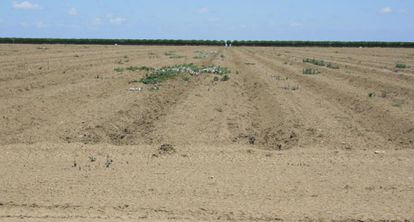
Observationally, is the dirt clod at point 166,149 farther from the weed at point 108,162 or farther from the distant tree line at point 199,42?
the distant tree line at point 199,42

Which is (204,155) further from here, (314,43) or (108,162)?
(314,43)

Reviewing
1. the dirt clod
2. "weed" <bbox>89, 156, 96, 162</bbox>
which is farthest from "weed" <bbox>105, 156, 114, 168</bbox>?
the dirt clod

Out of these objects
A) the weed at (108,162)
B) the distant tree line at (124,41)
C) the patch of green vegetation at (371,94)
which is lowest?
the distant tree line at (124,41)

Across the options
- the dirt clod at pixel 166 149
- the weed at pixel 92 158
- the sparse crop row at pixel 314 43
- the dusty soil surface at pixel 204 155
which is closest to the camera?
the dusty soil surface at pixel 204 155

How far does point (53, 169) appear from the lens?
29.1 feet

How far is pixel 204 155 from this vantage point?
9906 mm

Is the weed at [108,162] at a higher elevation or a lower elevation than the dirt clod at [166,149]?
lower

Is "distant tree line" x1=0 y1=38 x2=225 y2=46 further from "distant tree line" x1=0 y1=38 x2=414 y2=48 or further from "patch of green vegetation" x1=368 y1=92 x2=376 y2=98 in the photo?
"patch of green vegetation" x1=368 y1=92 x2=376 y2=98

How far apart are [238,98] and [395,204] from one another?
10.0 metres

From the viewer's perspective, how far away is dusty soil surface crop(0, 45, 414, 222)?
7.15 meters

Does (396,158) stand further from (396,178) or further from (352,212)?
(352,212)

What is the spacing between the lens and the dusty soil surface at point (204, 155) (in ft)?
23.5

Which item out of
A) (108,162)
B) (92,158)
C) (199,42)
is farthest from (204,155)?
(199,42)

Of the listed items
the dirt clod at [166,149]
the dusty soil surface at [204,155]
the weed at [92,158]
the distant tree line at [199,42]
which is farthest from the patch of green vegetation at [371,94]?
the distant tree line at [199,42]
